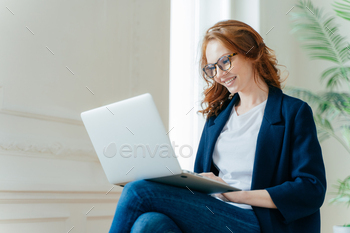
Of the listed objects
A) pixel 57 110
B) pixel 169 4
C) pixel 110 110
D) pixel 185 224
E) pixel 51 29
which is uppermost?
pixel 169 4

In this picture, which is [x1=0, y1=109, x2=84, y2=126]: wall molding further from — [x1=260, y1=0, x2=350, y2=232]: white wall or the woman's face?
[x1=260, y1=0, x2=350, y2=232]: white wall

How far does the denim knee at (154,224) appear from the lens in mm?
815

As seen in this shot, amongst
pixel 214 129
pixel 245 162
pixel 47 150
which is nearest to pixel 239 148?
pixel 245 162

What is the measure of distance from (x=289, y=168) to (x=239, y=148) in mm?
171

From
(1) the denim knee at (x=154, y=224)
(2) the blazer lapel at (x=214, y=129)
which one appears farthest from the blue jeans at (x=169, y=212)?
(2) the blazer lapel at (x=214, y=129)

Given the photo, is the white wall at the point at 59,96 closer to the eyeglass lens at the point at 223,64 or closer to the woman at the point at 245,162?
the woman at the point at 245,162

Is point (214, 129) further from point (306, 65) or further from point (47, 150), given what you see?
point (306, 65)

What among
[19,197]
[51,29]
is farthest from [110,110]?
[51,29]

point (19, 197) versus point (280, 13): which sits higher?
point (280, 13)

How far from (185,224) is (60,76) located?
0.98 metres

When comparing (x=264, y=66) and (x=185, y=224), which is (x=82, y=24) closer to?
(x=264, y=66)

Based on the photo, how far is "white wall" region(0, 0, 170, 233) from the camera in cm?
139

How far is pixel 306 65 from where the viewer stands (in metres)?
3.07

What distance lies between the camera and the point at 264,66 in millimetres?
1282
